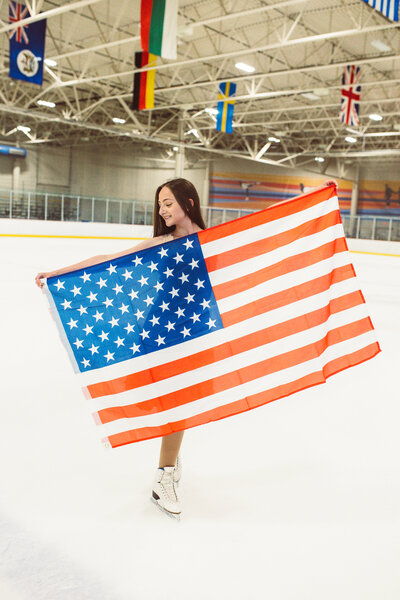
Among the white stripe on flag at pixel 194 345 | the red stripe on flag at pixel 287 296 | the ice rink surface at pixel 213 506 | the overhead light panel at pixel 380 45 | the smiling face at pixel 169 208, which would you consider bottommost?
the ice rink surface at pixel 213 506

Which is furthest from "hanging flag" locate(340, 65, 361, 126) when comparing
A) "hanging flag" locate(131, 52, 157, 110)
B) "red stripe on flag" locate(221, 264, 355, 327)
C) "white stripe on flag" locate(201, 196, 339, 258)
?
"red stripe on flag" locate(221, 264, 355, 327)

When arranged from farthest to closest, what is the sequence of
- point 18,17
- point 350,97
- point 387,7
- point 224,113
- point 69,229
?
point 69,229 → point 224,113 → point 350,97 → point 18,17 → point 387,7

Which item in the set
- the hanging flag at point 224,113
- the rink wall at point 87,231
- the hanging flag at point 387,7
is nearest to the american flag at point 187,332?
the hanging flag at point 387,7

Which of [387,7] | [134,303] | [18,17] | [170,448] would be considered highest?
[18,17]

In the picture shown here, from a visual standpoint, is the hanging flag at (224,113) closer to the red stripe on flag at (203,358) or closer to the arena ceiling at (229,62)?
the arena ceiling at (229,62)

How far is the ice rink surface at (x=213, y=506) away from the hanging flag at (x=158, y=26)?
6.14m

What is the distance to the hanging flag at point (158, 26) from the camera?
800 centimetres

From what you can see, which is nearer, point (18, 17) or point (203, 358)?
point (203, 358)

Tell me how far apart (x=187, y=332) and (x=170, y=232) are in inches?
15.7

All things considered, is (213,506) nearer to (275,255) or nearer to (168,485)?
(168,485)

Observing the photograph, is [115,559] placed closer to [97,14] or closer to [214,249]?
[214,249]

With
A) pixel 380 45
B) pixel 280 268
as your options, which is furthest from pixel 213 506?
pixel 380 45

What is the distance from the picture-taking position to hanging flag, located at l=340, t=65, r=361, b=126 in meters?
13.3

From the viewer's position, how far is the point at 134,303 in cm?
208
